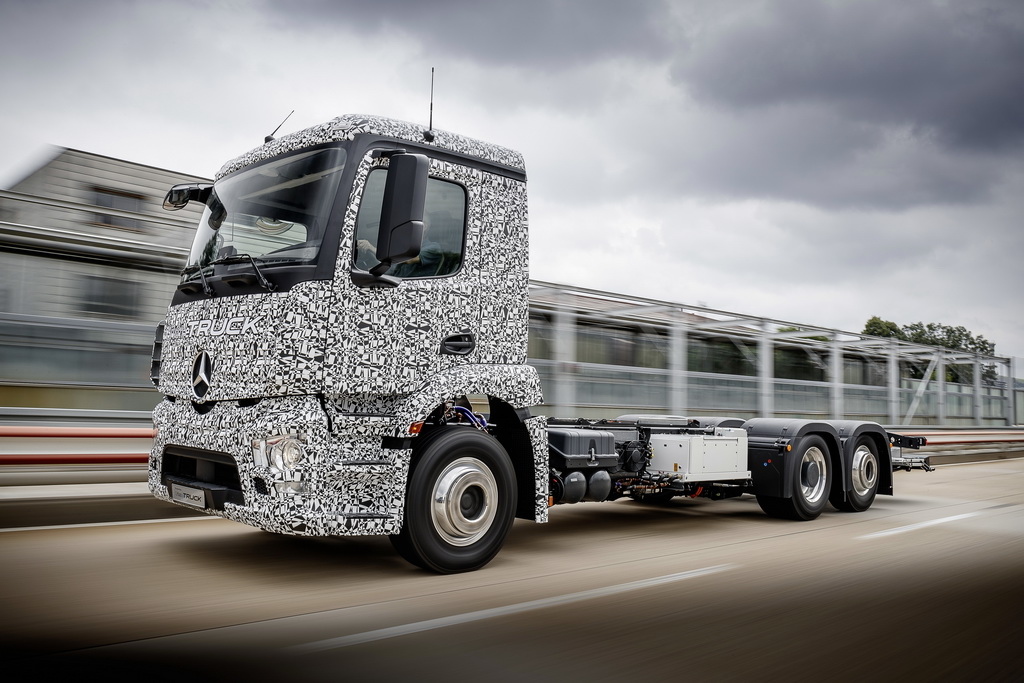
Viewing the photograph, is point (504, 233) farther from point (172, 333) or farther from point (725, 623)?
point (725, 623)

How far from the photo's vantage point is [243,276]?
16.7 feet

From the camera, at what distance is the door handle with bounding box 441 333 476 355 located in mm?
5453

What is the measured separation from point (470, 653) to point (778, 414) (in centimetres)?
1256

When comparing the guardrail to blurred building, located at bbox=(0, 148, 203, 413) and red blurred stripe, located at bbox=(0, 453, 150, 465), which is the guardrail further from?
blurred building, located at bbox=(0, 148, 203, 413)

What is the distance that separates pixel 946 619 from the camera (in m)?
4.56

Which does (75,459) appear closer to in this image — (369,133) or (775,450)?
(369,133)

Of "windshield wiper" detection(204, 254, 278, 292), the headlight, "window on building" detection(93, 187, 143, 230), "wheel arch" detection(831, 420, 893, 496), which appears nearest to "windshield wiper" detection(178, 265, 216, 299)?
"windshield wiper" detection(204, 254, 278, 292)

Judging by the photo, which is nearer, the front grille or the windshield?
the front grille

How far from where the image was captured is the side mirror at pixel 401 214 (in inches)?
192

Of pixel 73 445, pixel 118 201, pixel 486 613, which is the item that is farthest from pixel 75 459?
pixel 118 201

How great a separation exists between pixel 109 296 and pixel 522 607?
562 centimetres

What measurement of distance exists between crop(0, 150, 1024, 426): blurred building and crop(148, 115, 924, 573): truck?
2.28 m

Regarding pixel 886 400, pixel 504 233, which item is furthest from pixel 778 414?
pixel 504 233

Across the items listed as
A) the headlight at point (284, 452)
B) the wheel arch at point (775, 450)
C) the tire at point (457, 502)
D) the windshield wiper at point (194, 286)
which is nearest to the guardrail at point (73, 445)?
the windshield wiper at point (194, 286)
